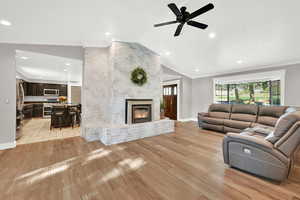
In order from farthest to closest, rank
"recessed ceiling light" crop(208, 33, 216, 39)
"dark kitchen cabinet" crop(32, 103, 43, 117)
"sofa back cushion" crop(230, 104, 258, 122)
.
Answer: "dark kitchen cabinet" crop(32, 103, 43, 117), "sofa back cushion" crop(230, 104, 258, 122), "recessed ceiling light" crop(208, 33, 216, 39)

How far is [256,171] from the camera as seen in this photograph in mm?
1951

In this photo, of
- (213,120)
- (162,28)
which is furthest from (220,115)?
(162,28)

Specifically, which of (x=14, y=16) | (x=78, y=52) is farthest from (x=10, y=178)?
(x=78, y=52)

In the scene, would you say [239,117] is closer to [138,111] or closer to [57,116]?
[138,111]

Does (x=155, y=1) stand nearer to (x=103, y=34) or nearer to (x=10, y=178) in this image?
(x=103, y=34)

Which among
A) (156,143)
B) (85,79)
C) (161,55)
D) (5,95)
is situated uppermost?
(161,55)

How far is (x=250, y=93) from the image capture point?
5.49 metres

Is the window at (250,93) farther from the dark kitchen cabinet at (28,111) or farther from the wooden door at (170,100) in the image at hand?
the dark kitchen cabinet at (28,111)

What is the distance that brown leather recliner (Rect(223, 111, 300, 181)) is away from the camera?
1.75m

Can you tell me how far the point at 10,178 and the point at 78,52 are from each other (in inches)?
135

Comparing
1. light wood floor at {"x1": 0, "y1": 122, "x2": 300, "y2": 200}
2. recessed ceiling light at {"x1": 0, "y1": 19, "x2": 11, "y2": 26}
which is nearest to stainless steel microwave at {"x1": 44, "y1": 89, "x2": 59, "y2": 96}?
light wood floor at {"x1": 0, "y1": 122, "x2": 300, "y2": 200}

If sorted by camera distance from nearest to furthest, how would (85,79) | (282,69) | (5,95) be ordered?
(5,95) < (85,79) < (282,69)

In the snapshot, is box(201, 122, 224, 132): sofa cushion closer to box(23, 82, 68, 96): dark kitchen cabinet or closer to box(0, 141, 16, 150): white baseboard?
box(0, 141, 16, 150): white baseboard

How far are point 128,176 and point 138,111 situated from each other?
244cm
